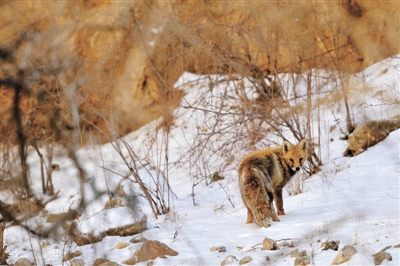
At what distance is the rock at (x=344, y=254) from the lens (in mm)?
5125

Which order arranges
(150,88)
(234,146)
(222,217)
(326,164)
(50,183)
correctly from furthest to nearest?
(150,88)
(50,183)
(234,146)
(326,164)
(222,217)

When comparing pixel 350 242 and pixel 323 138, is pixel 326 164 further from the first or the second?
pixel 350 242

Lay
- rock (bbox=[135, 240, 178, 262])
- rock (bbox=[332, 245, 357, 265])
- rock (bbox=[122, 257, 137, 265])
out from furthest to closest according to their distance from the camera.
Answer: rock (bbox=[122, 257, 137, 265]), rock (bbox=[135, 240, 178, 262]), rock (bbox=[332, 245, 357, 265])

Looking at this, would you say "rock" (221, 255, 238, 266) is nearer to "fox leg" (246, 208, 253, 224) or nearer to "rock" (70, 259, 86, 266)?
→ "fox leg" (246, 208, 253, 224)

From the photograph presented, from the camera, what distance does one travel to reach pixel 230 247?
6.53 meters

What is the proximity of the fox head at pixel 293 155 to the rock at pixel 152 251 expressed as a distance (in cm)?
230

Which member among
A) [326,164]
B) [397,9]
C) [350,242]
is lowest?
[350,242]

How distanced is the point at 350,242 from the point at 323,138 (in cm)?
708

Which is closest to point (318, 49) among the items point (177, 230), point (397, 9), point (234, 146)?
point (397, 9)

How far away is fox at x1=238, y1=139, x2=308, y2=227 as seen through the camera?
6984 millimetres

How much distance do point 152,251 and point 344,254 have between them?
2340 mm

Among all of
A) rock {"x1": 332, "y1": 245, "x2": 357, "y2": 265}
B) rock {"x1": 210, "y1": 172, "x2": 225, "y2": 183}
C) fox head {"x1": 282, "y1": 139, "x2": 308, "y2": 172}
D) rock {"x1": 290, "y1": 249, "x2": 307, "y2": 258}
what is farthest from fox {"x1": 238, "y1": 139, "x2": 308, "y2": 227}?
rock {"x1": 210, "y1": 172, "x2": 225, "y2": 183}

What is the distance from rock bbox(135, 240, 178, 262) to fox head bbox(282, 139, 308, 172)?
7.54ft

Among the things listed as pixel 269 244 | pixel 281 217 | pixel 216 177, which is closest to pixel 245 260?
pixel 269 244
